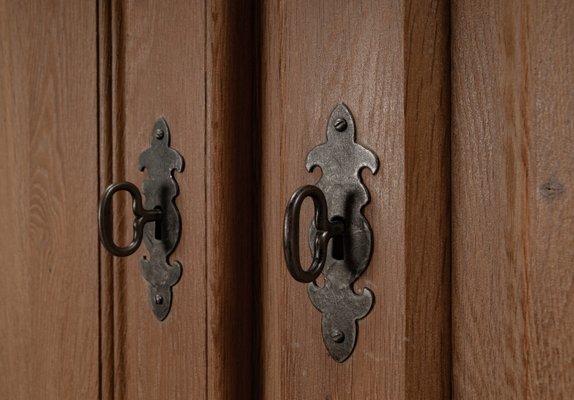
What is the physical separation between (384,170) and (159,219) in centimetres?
22

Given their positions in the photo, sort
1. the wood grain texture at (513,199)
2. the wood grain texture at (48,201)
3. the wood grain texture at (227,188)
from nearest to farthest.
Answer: the wood grain texture at (513,199)
the wood grain texture at (227,188)
the wood grain texture at (48,201)

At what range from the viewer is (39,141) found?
628 mm

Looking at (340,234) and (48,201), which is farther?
(48,201)

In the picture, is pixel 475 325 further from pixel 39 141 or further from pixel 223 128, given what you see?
pixel 39 141

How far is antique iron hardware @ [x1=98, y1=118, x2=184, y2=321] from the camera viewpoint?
502 mm

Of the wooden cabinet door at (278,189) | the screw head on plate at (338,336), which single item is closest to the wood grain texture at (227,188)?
the wooden cabinet door at (278,189)

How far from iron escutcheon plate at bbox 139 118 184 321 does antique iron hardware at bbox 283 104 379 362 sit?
142 millimetres

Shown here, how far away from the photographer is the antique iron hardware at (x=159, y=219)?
1.65 ft

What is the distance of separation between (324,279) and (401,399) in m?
0.09

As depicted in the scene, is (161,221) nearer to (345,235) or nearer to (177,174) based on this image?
(177,174)

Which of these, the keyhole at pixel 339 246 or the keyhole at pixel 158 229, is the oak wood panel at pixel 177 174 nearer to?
the keyhole at pixel 158 229

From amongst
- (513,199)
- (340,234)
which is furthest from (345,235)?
(513,199)

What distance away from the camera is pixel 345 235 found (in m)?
0.41

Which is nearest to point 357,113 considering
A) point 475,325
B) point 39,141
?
point 475,325
